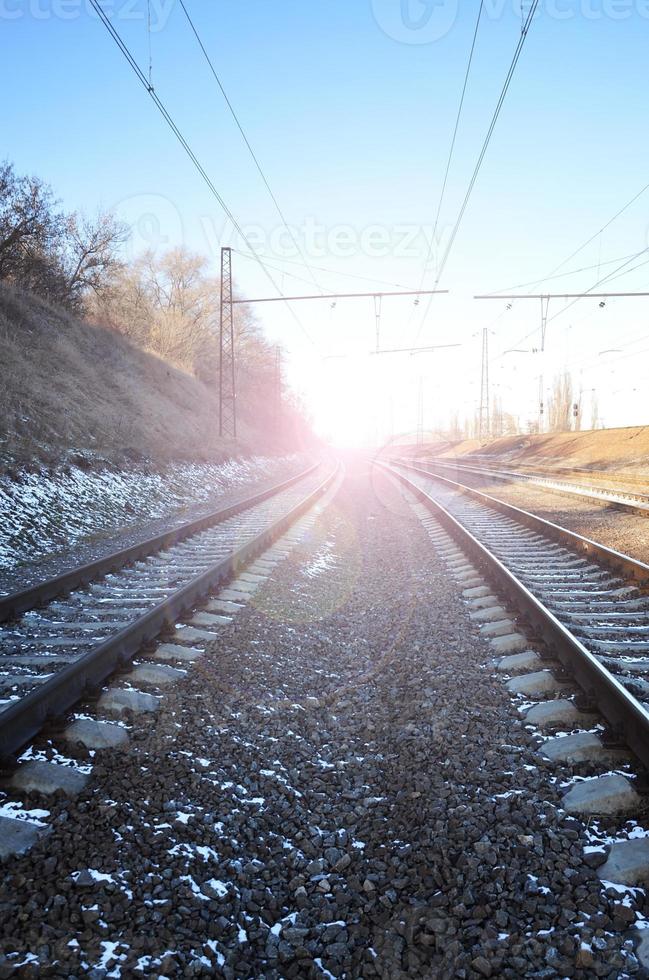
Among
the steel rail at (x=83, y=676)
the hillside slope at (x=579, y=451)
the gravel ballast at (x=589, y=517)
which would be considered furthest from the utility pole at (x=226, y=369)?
the steel rail at (x=83, y=676)

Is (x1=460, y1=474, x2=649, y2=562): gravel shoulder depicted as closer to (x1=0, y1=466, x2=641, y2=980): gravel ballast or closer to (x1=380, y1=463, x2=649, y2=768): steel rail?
(x1=380, y1=463, x2=649, y2=768): steel rail

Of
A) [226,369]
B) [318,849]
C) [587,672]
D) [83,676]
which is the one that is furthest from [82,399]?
[226,369]

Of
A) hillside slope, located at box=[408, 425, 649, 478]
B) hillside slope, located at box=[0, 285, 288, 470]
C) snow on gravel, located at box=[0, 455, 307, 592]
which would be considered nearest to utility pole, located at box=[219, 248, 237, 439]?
hillside slope, located at box=[0, 285, 288, 470]

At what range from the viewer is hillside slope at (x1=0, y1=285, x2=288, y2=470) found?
1240cm

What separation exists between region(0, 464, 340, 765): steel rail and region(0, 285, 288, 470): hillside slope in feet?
21.1

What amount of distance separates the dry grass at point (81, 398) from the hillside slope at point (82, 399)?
32 mm

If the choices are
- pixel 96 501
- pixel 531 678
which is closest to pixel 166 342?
pixel 96 501

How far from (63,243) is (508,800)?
2372 cm

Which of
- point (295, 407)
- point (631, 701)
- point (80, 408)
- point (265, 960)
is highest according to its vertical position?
point (295, 407)

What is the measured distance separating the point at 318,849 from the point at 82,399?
52.0 ft

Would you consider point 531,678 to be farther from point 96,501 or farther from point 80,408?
point 80,408

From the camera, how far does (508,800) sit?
275 centimetres

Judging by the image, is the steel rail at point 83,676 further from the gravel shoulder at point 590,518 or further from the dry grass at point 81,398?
the dry grass at point 81,398

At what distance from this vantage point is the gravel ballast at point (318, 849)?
1924mm
